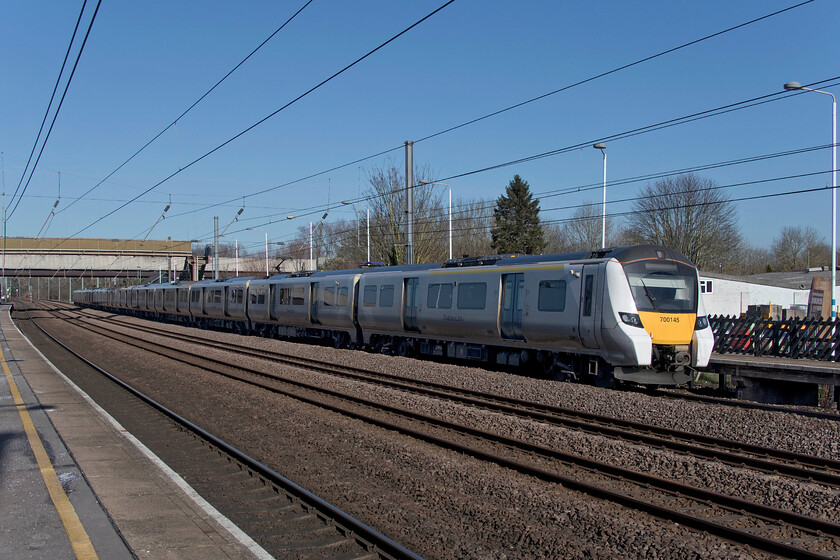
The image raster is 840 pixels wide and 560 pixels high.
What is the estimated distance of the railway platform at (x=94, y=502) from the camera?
5.17 meters

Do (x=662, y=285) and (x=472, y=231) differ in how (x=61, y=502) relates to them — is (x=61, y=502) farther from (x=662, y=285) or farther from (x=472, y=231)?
(x=472, y=231)

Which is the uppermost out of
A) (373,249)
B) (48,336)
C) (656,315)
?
(373,249)

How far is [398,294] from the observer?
20875 mm

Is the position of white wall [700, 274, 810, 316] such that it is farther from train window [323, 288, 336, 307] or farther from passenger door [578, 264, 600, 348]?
passenger door [578, 264, 600, 348]

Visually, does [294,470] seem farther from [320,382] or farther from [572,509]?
[320,382]

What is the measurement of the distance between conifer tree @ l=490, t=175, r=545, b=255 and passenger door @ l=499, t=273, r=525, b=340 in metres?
36.5

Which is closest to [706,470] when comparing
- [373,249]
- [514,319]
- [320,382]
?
[514,319]

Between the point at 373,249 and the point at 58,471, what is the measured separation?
1505 inches

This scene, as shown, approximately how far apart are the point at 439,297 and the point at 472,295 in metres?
1.60

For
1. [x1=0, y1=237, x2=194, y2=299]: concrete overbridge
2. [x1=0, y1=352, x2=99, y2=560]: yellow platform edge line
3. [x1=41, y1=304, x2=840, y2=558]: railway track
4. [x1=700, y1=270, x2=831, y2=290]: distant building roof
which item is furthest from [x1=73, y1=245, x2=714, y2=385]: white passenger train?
[x1=0, y1=237, x2=194, y2=299]: concrete overbridge

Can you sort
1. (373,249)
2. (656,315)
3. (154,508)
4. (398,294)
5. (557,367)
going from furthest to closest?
(373,249), (398,294), (557,367), (656,315), (154,508)

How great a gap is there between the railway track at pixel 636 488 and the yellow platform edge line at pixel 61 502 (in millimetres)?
4628

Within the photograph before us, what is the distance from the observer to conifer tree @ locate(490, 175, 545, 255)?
2115 inches

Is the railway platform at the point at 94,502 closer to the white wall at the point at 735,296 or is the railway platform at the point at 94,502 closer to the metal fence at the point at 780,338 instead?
the metal fence at the point at 780,338
